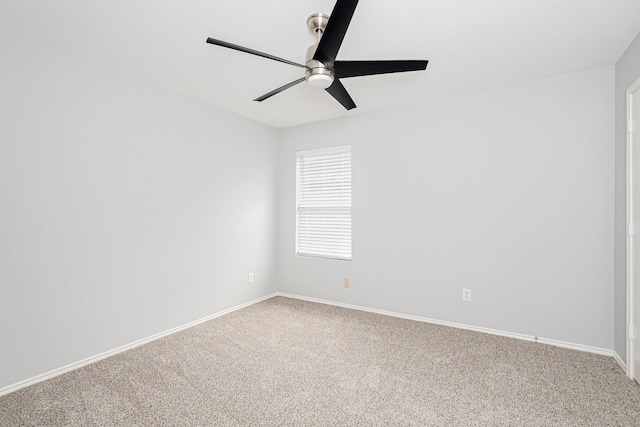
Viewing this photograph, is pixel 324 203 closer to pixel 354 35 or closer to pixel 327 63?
pixel 354 35

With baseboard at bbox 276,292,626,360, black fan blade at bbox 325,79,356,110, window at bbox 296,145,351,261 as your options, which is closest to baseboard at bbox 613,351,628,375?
baseboard at bbox 276,292,626,360

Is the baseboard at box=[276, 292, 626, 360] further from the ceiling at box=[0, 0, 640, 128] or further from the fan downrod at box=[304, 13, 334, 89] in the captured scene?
the fan downrod at box=[304, 13, 334, 89]

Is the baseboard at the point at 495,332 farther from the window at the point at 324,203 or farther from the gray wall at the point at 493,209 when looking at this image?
the window at the point at 324,203

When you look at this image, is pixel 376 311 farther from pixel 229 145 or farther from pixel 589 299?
pixel 229 145

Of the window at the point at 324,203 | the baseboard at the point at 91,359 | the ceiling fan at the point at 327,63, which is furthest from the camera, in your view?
the window at the point at 324,203

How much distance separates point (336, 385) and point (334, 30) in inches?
85.6

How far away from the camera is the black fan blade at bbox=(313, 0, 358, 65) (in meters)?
1.41

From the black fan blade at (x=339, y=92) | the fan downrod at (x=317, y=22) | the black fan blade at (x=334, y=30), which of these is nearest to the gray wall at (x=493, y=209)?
the black fan blade at (x=339, y=92)

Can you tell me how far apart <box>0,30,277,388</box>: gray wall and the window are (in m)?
0.96

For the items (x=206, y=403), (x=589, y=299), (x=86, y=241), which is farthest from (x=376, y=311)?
(x=86, y=241)

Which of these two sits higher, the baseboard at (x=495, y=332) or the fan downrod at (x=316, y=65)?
the fan downrod at (x=316, y=65)

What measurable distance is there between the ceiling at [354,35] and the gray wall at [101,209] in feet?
0.99

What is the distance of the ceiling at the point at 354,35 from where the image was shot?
185 centimetres

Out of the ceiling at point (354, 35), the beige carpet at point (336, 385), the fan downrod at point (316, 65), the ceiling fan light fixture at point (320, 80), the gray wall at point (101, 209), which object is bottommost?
the beige carpet at point (336, 385)
